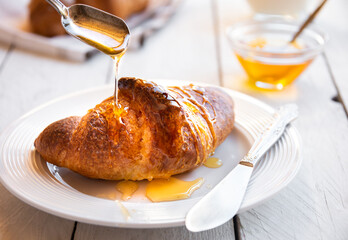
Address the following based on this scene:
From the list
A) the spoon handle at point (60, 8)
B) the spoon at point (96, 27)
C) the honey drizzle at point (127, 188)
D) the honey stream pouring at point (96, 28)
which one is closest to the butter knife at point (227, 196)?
the honey drizzle at point (127, 188)

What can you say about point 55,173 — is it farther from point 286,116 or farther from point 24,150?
point 286,116

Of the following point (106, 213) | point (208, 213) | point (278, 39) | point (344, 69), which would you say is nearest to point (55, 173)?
point (106, 213)

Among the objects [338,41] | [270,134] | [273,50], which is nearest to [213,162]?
[270,134]

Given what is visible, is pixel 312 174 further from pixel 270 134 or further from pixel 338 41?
pixel 338 41

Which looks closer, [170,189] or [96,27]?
[170,189]

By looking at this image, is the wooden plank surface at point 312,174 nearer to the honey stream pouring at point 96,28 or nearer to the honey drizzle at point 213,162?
the honey drizzle at point 213,162

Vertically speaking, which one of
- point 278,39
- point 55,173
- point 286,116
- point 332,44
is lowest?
point 332,44

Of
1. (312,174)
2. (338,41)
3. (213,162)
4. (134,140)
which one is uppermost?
(134,140)
